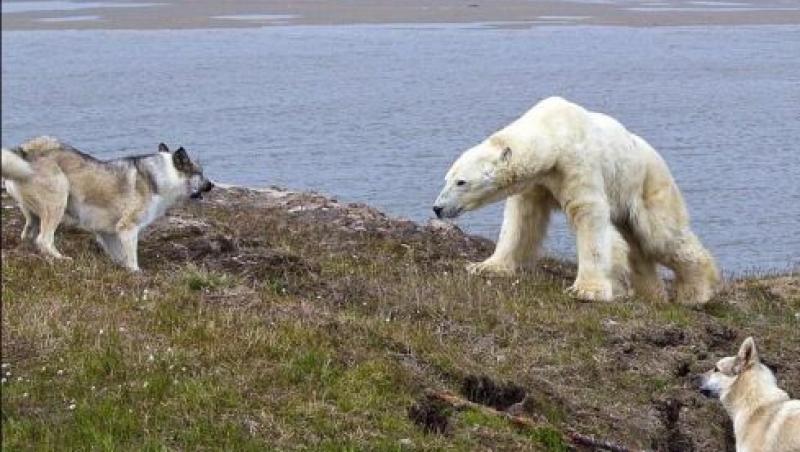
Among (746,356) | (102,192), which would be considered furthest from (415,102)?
(746,356)

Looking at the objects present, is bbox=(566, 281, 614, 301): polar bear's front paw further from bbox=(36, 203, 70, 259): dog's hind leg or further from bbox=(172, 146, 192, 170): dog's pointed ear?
bbox=(36, 203, 70, 259): dog's hind leg

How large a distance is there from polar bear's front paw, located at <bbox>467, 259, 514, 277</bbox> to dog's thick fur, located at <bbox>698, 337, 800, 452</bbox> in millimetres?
3470

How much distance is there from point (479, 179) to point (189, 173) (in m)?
3.17

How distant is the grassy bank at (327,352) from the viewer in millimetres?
7117

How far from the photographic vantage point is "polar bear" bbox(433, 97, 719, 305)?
12.1 m

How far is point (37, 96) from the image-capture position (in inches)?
1193

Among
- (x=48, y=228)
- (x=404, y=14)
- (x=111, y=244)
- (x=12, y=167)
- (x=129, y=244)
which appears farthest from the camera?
(x=404, y=14)

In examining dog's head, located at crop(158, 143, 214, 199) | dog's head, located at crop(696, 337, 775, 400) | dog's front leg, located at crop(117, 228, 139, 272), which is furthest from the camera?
dog's head, located at crop(158, 143, 214, 199)

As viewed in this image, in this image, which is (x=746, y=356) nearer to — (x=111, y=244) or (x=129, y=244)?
(x=129, y=244)

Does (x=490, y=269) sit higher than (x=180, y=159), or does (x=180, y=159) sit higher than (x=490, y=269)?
(x=180, y=159)

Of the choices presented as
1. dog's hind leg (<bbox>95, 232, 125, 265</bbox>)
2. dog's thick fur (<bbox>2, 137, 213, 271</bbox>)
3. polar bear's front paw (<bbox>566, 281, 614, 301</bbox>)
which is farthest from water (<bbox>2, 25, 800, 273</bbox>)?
polar bear's front paw (<bbox>566, 281, 614, 301</bbox>)

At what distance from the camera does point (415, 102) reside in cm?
3378

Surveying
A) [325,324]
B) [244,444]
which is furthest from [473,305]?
[244,444]

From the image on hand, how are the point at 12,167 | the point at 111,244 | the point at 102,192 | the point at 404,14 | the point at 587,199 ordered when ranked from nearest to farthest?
the point at 12,167
the point at 102,192
the point at 111,244
the point at 587,199
the point at 404,14
